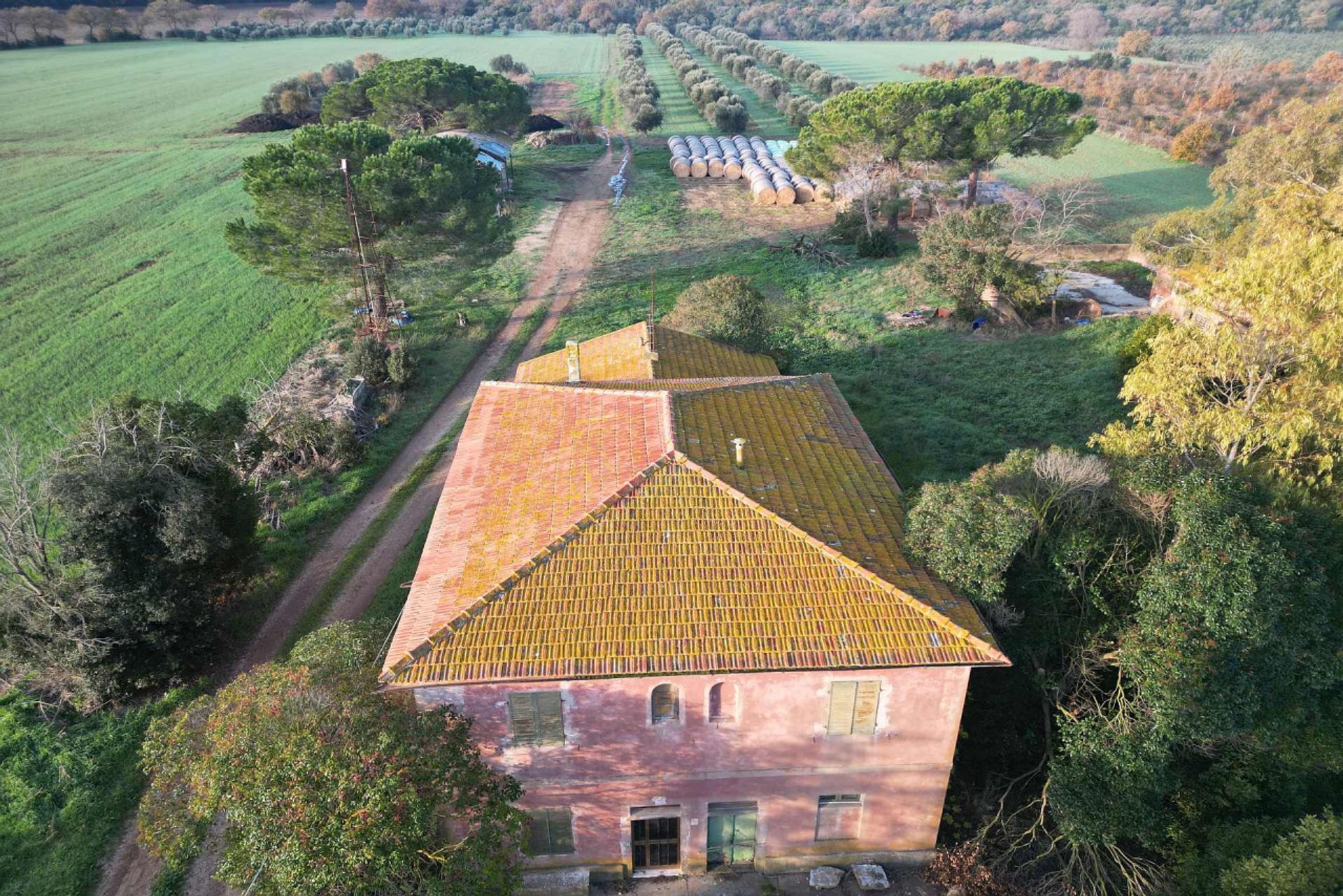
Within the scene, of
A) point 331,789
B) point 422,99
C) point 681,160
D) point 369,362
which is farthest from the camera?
point 681,160

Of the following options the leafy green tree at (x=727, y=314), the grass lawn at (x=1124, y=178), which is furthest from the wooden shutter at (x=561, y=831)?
the grass lawn at (x=1124, y=178)

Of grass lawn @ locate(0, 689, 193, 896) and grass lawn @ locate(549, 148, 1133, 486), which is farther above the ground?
grass lawn @ locate(549, 148, 1133, 486)

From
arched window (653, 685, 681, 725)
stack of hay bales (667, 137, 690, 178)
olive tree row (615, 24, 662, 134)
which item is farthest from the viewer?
olive tree row (615, 24, 662, 134)

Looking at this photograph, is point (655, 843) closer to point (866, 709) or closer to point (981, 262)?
point (866, 709)

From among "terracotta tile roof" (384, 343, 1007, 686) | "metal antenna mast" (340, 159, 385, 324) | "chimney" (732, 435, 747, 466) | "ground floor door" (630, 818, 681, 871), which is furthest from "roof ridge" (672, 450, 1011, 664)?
"metal antenna mast" (340, 159, 385, 324)

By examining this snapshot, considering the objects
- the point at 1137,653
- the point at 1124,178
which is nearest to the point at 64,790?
the point at 1137,653

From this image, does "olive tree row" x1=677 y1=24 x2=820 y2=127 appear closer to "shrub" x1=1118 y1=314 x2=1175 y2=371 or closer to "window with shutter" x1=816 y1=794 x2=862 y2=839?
"shrub" x1=1118 y1=314 x2=1175 y2=371
